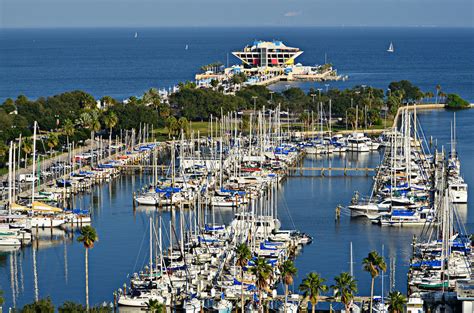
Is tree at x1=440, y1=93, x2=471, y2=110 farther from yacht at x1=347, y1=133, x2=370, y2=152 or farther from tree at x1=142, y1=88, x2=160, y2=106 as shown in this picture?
tree at x1=142, y1=88, x2=160, y2=106

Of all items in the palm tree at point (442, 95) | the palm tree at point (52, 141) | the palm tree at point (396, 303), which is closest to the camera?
the palm tree at point (396, 303)

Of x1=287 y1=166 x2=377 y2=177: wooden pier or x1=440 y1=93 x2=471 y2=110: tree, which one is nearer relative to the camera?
x1=287 y1=166 x2=377 y2=177: wooden pier

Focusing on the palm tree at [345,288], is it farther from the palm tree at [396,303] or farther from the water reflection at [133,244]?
the water reflection at [133,244]

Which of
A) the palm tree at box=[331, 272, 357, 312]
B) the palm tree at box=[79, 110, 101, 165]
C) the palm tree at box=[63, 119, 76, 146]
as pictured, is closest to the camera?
the palm tree at box=[331, 272, 357, 312]

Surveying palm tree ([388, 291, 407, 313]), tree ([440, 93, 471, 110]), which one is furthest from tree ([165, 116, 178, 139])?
palm tree ([388, 291, 407, 313])

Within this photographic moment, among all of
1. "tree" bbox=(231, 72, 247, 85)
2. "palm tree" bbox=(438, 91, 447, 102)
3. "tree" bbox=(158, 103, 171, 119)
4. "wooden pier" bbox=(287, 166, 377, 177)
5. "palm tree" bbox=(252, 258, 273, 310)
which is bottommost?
"palm tree" bbox=(252, 258, 273, 310)

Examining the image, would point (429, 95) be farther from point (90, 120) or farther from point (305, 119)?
point (90, 120)

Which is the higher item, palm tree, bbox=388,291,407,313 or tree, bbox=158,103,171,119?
tree, bbox=158,103,171,119

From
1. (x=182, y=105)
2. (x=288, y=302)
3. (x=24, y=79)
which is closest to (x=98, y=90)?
(x=24, y=79)

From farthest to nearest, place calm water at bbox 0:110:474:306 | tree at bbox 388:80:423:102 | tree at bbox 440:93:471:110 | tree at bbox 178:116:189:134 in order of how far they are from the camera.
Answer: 1. tree at bbox 388:80:423:102
2. tree at bbox 440:93:471:110
3. tree at bbox 178:116:189:134
4. calm water at bbox 0:110:474:306

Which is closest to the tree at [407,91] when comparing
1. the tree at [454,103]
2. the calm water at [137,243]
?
the tree at [454,103]
